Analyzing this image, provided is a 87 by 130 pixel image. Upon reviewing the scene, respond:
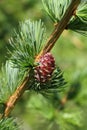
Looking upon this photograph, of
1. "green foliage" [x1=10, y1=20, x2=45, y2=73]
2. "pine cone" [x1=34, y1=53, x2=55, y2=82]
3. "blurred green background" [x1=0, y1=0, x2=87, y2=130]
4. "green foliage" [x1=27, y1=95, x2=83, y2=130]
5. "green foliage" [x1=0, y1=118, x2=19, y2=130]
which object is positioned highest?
"blurred green background" [x1=0, y1=0, x2=87, y2=130]

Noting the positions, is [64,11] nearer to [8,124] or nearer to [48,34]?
[8,124]

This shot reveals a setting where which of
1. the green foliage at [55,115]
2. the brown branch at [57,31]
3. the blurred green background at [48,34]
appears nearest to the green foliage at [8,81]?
the brown branch at [57,31]

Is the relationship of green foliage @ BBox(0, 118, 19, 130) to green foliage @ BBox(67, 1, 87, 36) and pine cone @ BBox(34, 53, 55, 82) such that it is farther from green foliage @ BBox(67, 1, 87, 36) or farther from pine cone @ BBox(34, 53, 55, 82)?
green foliage @ BBox(67, 1, 87, 36)

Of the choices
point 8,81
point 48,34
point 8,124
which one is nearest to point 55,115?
point 8,81

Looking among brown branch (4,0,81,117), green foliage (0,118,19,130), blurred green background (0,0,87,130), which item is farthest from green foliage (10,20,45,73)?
blurred green background (0,0,87,130)

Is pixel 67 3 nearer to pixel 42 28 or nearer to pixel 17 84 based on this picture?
pixel 42 28

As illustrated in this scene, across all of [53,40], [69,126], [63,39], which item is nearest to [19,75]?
[53,40]
